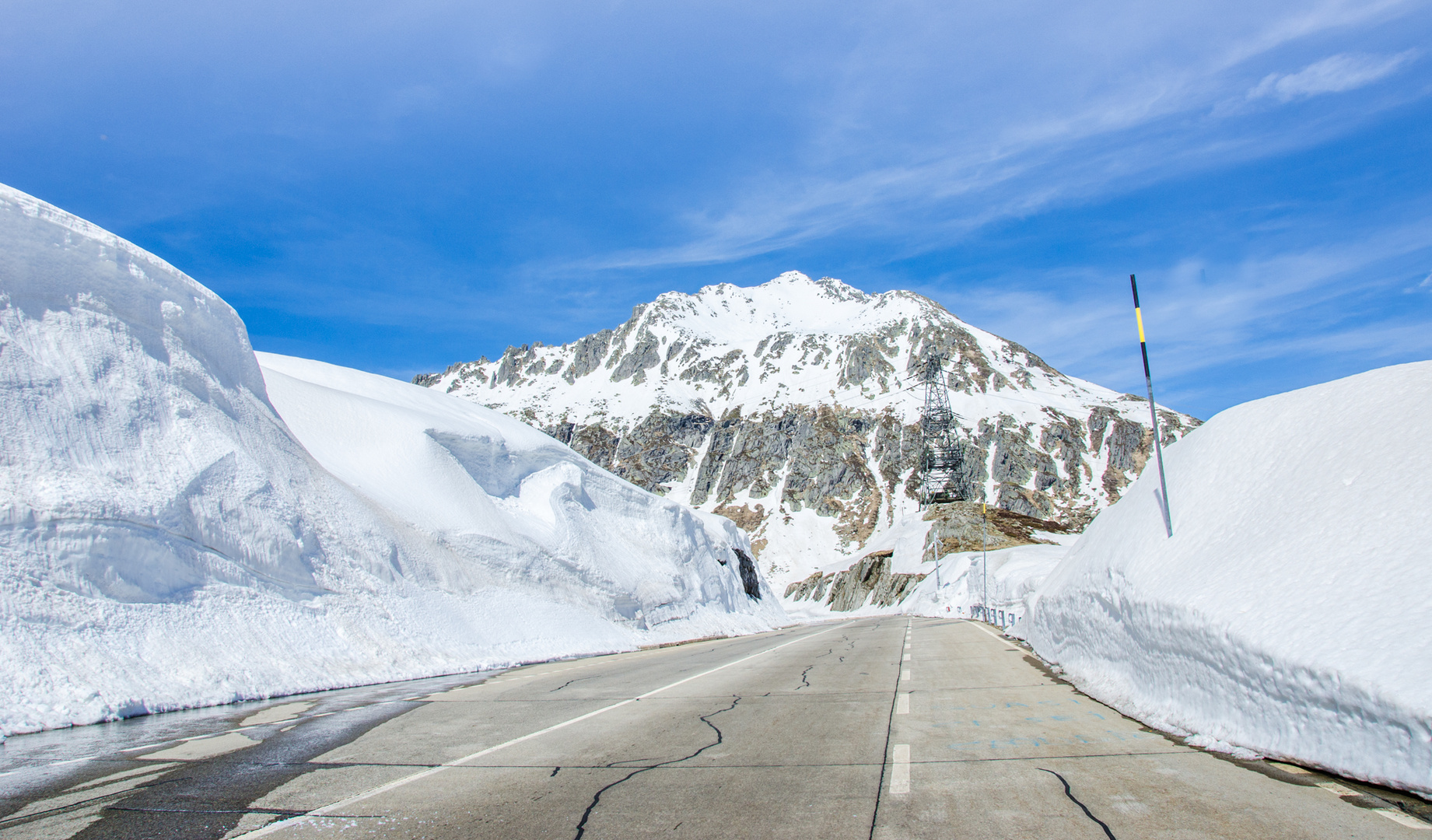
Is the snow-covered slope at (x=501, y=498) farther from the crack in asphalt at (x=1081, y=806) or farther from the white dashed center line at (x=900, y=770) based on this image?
the crack in asphalt at (x=1081, y=806)

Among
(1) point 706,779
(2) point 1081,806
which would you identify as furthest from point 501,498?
(2) point 1081,806

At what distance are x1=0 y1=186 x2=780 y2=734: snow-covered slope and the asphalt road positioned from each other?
3.32 m

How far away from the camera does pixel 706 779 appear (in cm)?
562

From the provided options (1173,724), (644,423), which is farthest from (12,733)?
(644,423)

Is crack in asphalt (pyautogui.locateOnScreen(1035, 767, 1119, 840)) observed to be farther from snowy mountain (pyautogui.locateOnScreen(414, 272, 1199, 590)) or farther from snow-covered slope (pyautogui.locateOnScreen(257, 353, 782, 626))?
snowy mountain (pyautogui.locateOnScreen(414, 272, 1199, 590))

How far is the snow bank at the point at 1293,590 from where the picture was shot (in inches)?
194

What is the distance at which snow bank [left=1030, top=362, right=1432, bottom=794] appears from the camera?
4930 millimetres

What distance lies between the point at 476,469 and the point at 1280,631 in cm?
2569

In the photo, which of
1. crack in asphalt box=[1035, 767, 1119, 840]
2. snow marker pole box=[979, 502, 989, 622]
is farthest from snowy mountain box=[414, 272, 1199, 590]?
crack in asphalt box=[1035, 767, 1119, 840]

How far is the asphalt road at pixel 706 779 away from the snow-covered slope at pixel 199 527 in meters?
3.32

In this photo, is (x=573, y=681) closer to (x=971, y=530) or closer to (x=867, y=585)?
(x=971, y=530)

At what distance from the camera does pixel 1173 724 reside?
7.02m

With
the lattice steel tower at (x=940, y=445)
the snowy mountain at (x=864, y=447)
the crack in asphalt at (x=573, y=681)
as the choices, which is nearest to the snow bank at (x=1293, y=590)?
the crack in asphalt at (x=573, y=681)

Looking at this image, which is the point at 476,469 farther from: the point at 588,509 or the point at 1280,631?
the point at 1280,631
